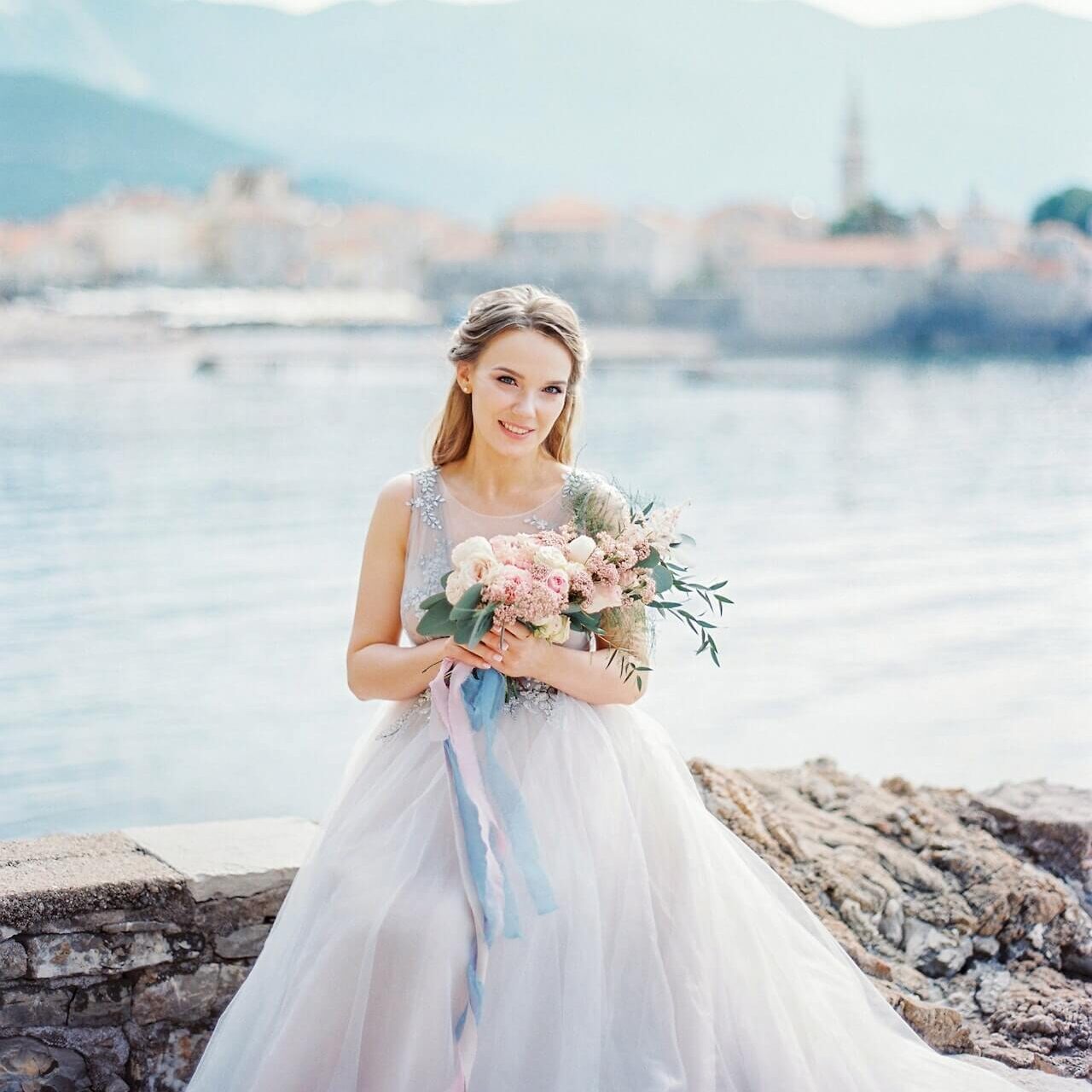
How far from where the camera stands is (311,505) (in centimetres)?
1764

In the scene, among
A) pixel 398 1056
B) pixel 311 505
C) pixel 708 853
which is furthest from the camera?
pixel 311 505

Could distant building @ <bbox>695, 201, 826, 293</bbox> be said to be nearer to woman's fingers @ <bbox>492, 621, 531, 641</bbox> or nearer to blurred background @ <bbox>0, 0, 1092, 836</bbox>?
blurred background @ <bbox>0, 0, 1092, 836</bbox>

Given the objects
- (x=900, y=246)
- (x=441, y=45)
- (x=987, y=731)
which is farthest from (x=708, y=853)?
(x=441, y=45)

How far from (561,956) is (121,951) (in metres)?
0.68

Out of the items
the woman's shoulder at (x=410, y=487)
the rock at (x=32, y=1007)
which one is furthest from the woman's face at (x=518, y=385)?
the rock at (x=32, y=1007)

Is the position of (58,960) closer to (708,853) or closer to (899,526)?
(708,853)

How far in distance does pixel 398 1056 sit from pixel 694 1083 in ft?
1.10

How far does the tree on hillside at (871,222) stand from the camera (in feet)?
154

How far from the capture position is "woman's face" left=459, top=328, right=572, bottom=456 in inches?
78.4

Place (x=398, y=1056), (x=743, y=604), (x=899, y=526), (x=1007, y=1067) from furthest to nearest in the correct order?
(x=899, y=526), (x=743, y=604), (x=1007, y=1067), (x=398, y=1056)

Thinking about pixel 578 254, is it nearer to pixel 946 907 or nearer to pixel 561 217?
pixel 561 217

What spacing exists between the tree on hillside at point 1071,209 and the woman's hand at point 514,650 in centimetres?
4522

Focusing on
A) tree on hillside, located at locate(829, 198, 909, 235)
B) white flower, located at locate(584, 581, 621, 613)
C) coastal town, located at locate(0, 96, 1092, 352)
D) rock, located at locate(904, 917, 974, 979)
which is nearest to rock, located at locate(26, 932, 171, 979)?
white flower, located at locate(584, 581, 621, 613)

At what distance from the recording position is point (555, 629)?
5.86 feet
